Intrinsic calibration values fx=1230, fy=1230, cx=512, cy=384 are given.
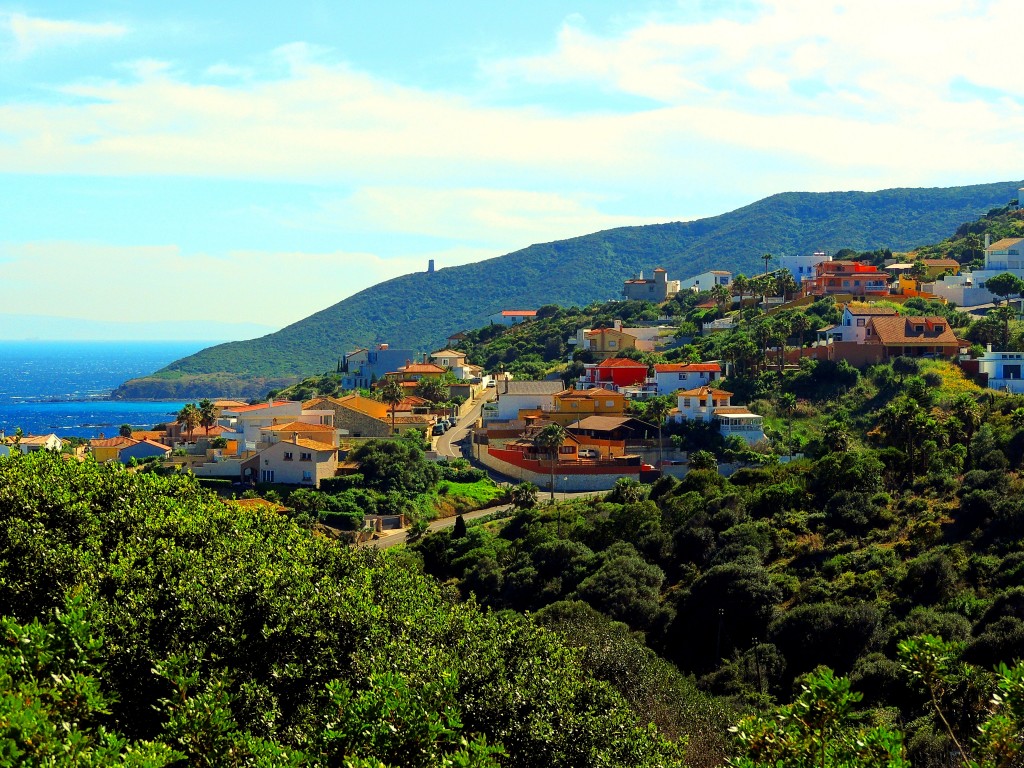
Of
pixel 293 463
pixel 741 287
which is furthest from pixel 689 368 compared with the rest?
pixel 293 463

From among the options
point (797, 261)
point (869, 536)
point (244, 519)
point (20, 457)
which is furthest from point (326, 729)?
point (797, 261)

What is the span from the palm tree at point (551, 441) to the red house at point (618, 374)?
13987 millimetres

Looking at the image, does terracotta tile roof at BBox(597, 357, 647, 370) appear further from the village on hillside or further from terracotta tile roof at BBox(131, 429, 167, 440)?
terracotta tile roof at BBox(131, 429, 167, 440)

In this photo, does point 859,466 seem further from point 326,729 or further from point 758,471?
point 326,729

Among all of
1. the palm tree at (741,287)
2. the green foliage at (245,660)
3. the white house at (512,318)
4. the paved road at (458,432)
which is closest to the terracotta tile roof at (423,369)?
the paved road at (458,432)

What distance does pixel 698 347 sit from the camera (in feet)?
278

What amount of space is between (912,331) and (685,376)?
13.3m

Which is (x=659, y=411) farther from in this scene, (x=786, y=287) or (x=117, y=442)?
(x=117, y=442)

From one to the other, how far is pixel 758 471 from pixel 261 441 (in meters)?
26.7

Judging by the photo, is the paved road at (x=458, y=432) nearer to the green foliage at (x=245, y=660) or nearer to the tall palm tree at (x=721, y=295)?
the tall palm tree at (x=721, y=295)

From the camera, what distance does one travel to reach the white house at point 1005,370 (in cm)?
6238

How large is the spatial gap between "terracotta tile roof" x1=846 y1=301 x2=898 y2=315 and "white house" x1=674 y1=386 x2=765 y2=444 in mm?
11141

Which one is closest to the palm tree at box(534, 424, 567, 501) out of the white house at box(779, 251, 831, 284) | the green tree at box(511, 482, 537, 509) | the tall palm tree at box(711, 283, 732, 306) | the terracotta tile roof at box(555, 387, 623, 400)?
the green tree at box(511, 482, 537, 509)

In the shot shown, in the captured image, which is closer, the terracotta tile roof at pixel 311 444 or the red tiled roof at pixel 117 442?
the terracotta tile roof at pixel 311 444
